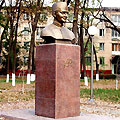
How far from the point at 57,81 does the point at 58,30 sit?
1.46 m

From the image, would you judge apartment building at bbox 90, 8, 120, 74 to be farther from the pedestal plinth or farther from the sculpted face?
the pedestal plinth

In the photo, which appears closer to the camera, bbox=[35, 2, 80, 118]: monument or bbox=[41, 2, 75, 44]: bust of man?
bbox=[35, 2, 80, 118]: monument

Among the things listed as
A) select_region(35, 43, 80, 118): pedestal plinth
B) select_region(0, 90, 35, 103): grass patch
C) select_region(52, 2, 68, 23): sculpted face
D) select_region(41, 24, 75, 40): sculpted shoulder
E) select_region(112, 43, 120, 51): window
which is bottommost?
select_region(0, 90, 35, 103): grass patch

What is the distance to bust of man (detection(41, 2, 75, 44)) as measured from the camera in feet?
33.1

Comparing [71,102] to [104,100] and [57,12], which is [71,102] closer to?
[57,12]

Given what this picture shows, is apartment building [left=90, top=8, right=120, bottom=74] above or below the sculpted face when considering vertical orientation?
above

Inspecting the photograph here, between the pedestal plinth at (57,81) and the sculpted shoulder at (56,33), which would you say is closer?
the pedestal plinth at (57,81)

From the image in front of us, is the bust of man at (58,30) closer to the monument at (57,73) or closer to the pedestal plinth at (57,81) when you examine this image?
the monument at (57,73)

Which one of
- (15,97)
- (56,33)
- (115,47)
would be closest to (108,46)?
(115,47)

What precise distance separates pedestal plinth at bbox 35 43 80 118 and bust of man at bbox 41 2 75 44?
286 mm

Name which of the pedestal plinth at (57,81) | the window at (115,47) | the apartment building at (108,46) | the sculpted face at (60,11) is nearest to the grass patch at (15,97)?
the pedestal plinth at (57,81)

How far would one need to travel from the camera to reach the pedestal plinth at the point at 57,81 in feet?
31.8

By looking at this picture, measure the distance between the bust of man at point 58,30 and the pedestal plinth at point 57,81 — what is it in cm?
29

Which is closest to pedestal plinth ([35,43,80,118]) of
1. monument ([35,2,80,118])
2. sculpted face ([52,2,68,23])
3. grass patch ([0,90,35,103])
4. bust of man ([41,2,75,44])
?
monument ([35,2,80,118])
